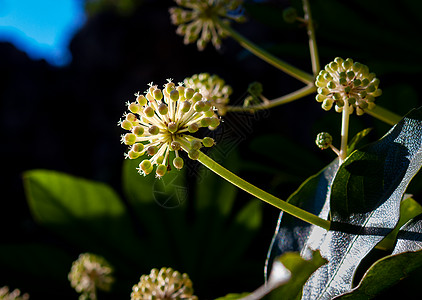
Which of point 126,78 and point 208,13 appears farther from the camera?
point 126,78

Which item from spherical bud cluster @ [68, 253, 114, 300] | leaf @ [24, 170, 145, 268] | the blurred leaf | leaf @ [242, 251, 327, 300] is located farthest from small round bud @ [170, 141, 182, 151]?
leaf @ [24, 170, 145, 268]

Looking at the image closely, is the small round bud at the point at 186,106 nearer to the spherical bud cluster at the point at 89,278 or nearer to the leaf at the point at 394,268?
the leaf at the point at 394,268

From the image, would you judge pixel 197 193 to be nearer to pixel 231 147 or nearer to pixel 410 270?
pixel 231 147

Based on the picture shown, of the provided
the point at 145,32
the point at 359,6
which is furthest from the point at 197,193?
the point at 145,32

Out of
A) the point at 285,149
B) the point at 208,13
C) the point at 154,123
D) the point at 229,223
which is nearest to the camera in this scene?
the point at 154,123

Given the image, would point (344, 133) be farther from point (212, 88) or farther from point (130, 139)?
point (212, 88)

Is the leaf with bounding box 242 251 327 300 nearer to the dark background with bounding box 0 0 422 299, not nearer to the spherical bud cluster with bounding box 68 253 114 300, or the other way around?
the dark background with bounding box 0 0 422 299

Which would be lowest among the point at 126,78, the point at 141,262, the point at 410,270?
the point at 410,270
